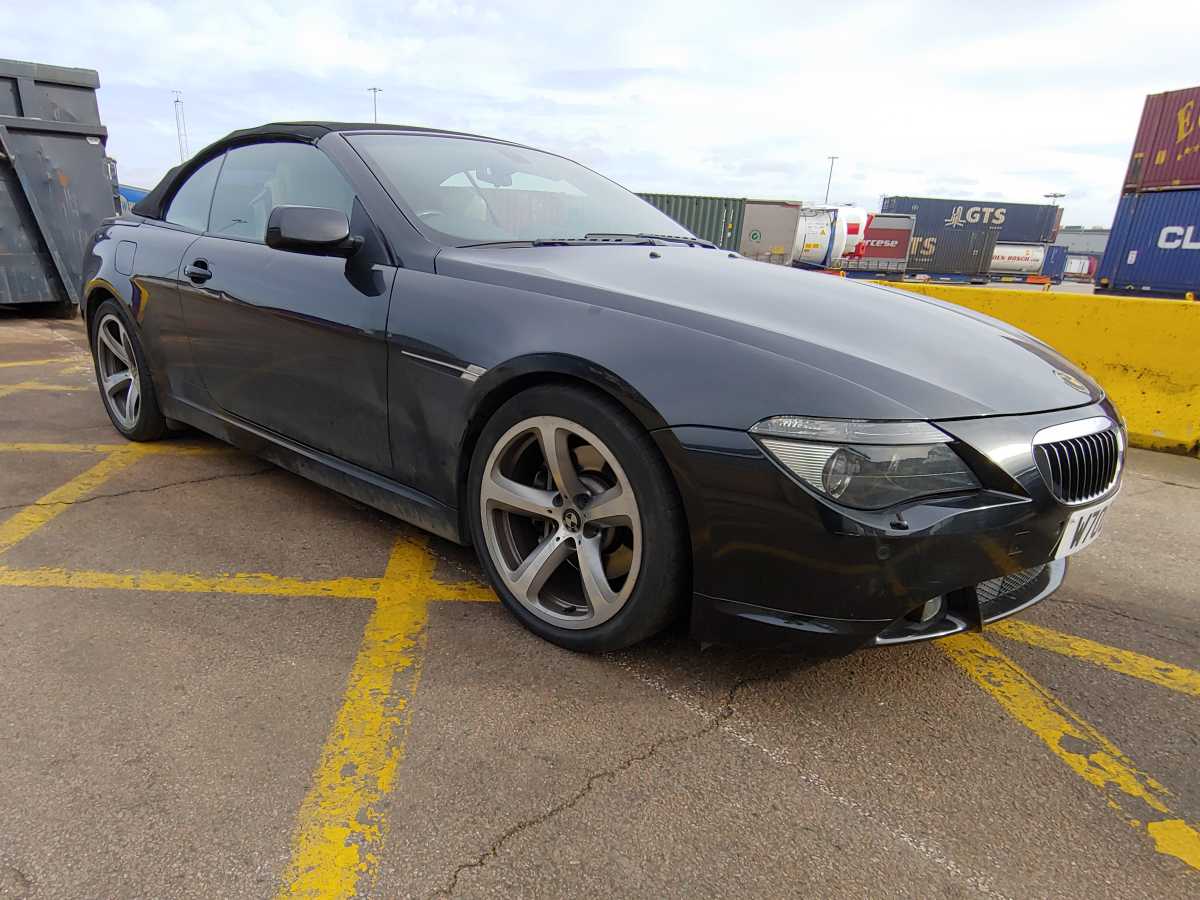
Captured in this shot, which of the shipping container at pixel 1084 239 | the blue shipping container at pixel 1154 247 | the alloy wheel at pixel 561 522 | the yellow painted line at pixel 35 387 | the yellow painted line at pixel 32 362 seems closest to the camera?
the alloy wheel at pixel 561 522

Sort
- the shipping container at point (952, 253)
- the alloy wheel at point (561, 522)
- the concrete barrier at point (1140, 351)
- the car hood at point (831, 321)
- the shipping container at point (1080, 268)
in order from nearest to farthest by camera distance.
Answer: the car hood at point (831, 321) → the alloy wheel at point (561, 522) → the concrete barrier at point (1140, 351) → the shipping container at point (952, 253) → the shipping container at point (1080, 268)

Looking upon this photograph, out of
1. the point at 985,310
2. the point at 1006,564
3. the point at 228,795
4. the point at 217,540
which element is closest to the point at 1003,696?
the point at 1006,564

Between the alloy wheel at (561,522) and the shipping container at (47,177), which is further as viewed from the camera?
the shipping container at (47,177)

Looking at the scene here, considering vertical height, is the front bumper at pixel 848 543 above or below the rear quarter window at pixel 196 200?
below

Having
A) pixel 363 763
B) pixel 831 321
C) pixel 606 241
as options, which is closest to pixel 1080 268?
pixel 606 241

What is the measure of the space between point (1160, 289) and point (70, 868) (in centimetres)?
1989

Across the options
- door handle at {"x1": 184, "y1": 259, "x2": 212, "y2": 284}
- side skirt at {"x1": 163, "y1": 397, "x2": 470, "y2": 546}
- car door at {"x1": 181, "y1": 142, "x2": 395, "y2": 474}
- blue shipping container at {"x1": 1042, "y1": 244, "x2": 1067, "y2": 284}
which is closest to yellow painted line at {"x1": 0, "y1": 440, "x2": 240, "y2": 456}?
side skirt at {"x1": 163, "y1": 397, "x2": 470, "y2": 546}

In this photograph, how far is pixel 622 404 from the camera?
6.10 feet

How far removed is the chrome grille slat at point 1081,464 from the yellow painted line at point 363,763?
1.66m

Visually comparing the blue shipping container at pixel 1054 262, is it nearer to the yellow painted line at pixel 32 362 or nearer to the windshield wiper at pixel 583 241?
the windshield wiper at pixel 583 241

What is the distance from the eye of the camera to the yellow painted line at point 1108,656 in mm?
2191

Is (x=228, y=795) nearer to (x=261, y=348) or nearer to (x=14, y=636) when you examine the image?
(x=14, y=636)

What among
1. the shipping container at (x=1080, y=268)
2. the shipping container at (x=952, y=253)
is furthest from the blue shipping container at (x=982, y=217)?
the shipping container at (x=1080, y=268)

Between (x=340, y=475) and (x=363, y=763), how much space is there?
1198mm
